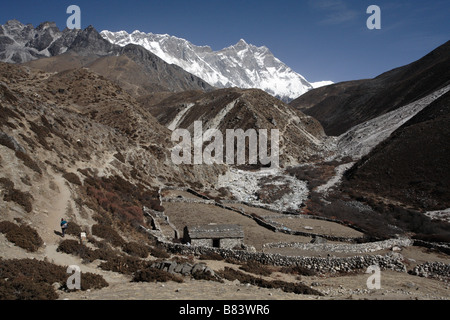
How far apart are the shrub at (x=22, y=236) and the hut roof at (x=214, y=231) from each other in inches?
421

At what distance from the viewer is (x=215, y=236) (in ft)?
76.9

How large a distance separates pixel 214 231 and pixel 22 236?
42.7 feet

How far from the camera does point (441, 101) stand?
74.1 metres

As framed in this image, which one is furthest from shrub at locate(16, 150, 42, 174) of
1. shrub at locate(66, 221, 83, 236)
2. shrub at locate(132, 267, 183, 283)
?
shrub at locate(132, 267, 183, 283)

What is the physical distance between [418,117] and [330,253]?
69.7 metres

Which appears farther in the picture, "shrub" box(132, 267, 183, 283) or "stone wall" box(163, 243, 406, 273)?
"stone wall" box(163, 243, 406, 273)

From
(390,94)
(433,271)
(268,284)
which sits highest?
(390,94)

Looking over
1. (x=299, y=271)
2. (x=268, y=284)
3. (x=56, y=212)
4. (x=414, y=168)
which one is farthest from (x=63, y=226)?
(x=414, y=168)

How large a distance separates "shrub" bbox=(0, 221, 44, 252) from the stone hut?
1068 cm

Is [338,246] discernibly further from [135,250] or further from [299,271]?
[135,250]

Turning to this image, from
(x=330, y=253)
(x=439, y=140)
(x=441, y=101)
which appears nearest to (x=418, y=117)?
(x=441, y=101)

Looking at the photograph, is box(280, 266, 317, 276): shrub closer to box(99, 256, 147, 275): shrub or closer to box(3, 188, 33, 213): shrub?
box(99, 256, 147, 275): shrub

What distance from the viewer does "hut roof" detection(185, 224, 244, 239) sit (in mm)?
23203
